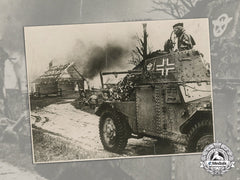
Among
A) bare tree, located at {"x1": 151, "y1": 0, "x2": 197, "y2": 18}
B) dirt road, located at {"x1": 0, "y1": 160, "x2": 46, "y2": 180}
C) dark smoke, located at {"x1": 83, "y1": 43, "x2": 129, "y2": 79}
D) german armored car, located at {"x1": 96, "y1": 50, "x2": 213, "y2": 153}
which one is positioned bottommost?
dirt road, located at {"x1": 0, "y1": 160, "x2": 46, "y2": 180}

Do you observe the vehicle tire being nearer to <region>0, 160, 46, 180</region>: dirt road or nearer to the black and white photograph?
the black and white photograph

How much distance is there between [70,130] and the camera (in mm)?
1969

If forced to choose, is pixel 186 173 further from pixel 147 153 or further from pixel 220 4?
pixel 220 4

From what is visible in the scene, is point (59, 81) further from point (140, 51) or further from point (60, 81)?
point (140, 51)

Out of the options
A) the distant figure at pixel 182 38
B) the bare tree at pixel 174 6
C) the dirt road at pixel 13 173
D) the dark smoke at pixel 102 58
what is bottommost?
the dirt road at pixel 13 173

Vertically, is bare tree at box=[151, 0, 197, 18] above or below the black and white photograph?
above

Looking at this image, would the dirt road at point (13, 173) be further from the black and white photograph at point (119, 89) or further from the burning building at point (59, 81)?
the burning building at point (59, 81)

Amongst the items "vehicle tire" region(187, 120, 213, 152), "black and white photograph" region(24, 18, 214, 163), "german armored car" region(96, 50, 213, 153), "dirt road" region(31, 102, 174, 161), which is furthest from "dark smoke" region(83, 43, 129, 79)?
"vehicle tire" region(187, 120, 213, 152)

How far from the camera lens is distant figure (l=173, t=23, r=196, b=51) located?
6.56 ft

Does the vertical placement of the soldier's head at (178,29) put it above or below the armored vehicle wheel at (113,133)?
above

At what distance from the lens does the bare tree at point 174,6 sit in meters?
1.98

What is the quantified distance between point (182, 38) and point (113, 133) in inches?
26.1

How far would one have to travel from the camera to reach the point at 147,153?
79.2 inches

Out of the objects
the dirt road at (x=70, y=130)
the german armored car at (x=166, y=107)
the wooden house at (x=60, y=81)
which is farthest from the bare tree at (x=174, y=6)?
the dirt road at (x=70, y=130)
